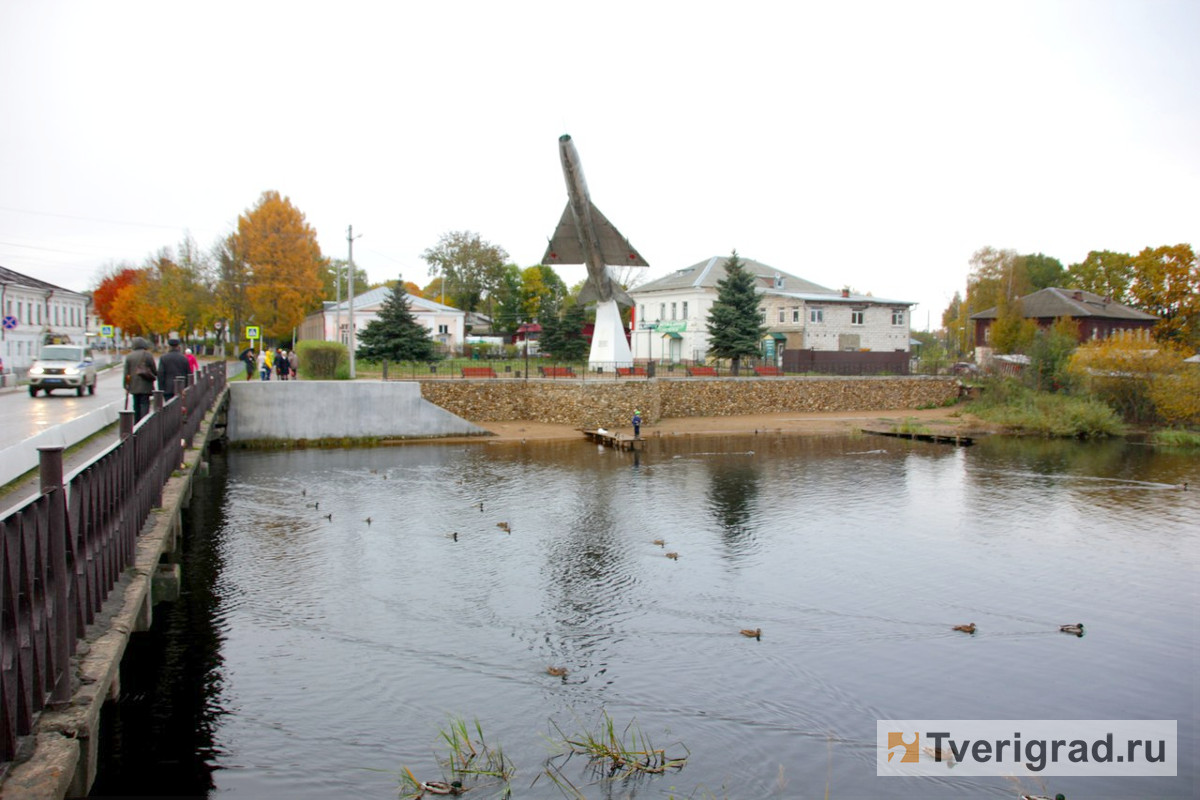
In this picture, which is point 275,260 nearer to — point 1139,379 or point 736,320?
point 736,320

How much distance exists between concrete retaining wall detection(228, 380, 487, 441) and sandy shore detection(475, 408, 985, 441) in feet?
8.90

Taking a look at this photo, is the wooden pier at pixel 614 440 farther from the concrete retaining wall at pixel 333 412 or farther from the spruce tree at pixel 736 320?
the spruce tree at pixel 736 320

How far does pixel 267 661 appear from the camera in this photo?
40.6 feet

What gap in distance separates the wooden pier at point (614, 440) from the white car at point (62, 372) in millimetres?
19946

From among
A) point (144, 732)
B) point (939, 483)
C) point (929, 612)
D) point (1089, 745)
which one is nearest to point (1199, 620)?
point (929, 612)

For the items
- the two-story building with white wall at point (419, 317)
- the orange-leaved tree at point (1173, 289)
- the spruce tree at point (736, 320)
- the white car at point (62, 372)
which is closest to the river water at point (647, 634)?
the white car at point (62, 372)

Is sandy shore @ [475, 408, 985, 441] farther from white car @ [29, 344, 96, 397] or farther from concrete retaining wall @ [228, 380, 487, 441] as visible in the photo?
white car @ [29, 344, 96, 397]

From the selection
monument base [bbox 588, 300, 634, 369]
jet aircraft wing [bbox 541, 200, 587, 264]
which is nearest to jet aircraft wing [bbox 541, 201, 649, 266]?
jet aircraft wing [bbox 541, 200, 587, 264]

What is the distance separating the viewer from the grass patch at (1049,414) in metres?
44.0

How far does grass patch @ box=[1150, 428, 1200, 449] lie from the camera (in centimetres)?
4078

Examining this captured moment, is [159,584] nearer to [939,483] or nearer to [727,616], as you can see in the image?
[727,616]

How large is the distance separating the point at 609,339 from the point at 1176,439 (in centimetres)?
2875

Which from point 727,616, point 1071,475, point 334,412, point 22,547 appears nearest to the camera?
point 22,547

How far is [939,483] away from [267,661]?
24.0 m
